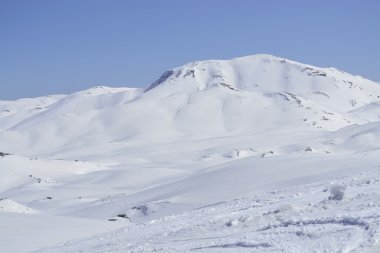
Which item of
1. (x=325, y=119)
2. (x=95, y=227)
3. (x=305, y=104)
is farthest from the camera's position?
(x=305, y=104)

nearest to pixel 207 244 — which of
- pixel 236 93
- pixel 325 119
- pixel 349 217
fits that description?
pixel 349 217

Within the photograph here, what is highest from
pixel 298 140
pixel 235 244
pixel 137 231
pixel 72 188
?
pixel 298 140

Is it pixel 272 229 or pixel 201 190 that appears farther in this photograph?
pixel 201 190

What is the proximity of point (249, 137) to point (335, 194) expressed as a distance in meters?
88.1

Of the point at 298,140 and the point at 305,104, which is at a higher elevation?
the point at 305,104

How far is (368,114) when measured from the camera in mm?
163875

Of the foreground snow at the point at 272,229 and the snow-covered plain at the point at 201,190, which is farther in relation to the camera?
the snow-covered plain at the point at 201,190

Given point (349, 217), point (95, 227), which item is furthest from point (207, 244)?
point (95, 227)

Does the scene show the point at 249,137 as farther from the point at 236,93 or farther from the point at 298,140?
the point at 236,93

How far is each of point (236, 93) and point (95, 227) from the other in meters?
136

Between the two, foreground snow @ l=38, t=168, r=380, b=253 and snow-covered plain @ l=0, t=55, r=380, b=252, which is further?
snow-covered plain @ l=0, t=55, r=380, b=252

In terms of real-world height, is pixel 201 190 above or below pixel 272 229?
above

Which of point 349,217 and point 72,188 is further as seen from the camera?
point 72,188

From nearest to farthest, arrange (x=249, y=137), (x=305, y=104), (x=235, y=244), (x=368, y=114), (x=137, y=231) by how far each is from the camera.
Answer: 1. (x=235, y=244)
2. (x=137, y=231)
3. (x=249, y=137)
4. (x=305, y=104)
5. (x=368, y=114)
